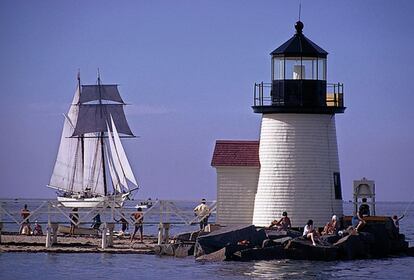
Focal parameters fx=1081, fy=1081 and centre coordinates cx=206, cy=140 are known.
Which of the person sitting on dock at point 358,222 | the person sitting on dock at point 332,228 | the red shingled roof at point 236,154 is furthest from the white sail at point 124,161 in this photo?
the person sitting on dock at point 332,228

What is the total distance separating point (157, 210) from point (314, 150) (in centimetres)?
531

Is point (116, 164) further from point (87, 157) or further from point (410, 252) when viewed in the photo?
point (410, 252)

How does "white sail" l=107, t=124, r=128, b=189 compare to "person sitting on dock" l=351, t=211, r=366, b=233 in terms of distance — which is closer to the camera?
"person sitting on dock" l=351, t=211, r=366, b=233

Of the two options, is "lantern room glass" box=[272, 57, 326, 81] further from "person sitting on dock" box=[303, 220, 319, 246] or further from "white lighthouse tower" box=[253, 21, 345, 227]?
"person sitting on dock" box=[303, 220, 319, 246]

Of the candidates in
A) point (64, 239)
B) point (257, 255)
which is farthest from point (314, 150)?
point (64, 239)

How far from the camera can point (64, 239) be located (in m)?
36.4

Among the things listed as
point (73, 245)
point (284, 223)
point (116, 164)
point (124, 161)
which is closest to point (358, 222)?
point (284, 223)

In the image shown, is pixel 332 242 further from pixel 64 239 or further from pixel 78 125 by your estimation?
pixel 78 125

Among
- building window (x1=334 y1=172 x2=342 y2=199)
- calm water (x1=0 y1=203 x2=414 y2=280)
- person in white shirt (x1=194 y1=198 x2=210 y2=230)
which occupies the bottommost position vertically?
calm water (x1=0 y1=203 x2=414 y2=280)

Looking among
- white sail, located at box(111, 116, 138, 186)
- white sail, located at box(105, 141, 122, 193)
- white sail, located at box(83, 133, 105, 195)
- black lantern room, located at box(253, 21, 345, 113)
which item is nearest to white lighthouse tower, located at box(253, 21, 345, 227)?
black lantern room, located at box(253, 21, 345, 113)

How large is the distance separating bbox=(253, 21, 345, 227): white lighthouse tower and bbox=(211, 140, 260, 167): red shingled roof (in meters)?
0.38

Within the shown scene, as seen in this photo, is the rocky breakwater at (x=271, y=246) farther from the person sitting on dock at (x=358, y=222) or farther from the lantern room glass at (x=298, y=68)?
the lantern room glass at (x=298, y=68)

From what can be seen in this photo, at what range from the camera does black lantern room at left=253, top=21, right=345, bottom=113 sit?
32.0m

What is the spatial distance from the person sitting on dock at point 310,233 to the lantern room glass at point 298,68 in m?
4.65
